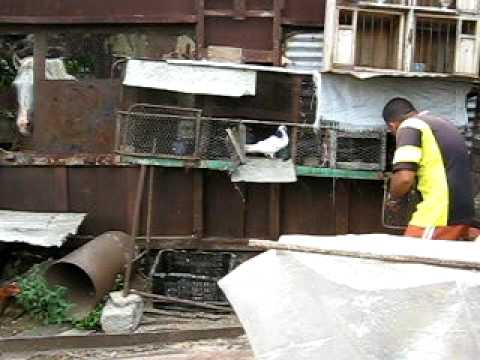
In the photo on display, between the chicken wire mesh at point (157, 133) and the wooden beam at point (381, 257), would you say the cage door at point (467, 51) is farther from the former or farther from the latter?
the wooden beam at point (381, 257)

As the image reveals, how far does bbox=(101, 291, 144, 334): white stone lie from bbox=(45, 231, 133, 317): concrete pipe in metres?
0.24

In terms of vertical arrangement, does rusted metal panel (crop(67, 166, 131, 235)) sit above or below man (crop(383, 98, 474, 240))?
below

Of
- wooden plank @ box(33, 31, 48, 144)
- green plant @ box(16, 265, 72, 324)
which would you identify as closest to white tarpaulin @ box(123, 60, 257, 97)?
wooden plank @ box(33, 31, 48, 144)

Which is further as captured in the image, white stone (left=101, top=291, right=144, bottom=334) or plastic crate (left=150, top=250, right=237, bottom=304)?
plastic crate (left=150, top=250, right=237, bottom=304)

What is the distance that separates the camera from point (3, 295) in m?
6.66

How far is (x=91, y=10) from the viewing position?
296 inches

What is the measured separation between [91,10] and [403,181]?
14.6ft

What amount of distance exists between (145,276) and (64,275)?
3.02 ft

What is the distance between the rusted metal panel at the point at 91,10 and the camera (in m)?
7.48

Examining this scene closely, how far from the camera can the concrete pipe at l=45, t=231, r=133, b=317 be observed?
657 cm

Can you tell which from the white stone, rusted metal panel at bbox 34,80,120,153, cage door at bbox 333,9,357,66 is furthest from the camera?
rusted metal panel at bbox 34,80,120,153

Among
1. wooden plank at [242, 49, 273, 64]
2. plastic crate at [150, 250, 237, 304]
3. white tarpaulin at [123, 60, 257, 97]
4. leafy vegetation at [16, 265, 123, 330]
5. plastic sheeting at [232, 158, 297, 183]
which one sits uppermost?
wooden plank at [242, 49, 273, 64]

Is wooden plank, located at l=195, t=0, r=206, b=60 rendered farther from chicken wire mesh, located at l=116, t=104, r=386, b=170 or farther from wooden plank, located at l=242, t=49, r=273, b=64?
chicken wire mesh, located at l=116, t=104, r=386, b=170

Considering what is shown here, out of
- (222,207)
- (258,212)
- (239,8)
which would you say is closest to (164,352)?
(222,207)
